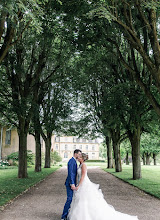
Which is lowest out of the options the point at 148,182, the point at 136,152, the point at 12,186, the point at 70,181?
the point at 148,182

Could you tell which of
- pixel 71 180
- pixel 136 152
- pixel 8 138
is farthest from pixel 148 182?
pixel 8 138

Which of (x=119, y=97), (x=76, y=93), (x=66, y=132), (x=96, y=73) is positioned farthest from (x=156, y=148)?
(x=119, y=97)

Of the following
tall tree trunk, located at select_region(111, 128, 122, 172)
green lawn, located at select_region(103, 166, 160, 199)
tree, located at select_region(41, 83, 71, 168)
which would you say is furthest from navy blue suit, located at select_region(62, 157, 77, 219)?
tall tree trunk, located at select_region(111, 128, 122, 172)

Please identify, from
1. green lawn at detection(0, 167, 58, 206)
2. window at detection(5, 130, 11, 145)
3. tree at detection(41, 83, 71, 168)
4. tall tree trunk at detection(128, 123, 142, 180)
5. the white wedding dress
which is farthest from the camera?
window at detection(5, 130, 11, 145)

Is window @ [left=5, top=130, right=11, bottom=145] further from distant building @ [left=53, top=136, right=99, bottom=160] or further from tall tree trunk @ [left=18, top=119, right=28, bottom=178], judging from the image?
distant building @ [left=53, top=136, right=99, bottom=160]

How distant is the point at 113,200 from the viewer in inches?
378

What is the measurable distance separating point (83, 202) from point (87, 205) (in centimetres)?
13

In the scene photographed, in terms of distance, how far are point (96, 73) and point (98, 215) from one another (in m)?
14.7

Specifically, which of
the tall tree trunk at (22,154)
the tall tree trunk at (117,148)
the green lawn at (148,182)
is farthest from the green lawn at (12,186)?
the tall tree trunk at (117,148)

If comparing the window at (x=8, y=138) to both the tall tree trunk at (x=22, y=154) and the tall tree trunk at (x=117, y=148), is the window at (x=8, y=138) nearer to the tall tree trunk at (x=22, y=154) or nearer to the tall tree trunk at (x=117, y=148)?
the tall tree trunk at (x=117, y=148)

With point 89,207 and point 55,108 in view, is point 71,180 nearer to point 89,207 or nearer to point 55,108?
point 89,207

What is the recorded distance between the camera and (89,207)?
592 cm

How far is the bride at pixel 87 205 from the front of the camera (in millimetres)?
5746

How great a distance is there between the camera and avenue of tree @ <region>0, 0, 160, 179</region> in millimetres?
9414
